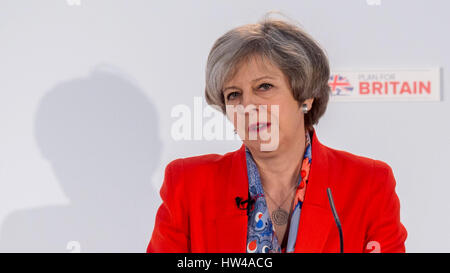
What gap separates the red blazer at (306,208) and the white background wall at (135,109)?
541mm

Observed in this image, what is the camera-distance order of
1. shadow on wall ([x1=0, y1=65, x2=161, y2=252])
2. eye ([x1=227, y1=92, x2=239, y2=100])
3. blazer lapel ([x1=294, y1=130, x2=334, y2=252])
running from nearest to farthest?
blazer lapel ([x1=294, y1=130, x2=334, y2=252]) < eye ([x1=227, y1=92, x2=239, y2=100]) < shadow on wall ([x1=0, y1=65, x2=161, y2=252])

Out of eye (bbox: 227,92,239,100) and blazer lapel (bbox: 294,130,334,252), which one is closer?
blazer lapel (bbox: 294,130,334,252)

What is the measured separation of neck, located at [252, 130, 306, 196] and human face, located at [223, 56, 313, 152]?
6 cm

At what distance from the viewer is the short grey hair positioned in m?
1.43

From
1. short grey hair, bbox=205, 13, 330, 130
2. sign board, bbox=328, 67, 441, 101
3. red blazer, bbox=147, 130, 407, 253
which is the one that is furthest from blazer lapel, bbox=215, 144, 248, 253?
sign board, bbox=328, 67, 441, 101

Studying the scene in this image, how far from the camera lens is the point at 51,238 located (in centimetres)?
203

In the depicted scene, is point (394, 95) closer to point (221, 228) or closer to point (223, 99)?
point (223, 99)

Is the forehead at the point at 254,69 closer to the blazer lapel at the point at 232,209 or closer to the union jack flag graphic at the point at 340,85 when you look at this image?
the blazer lapel at the point at 232,209

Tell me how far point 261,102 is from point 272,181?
10.7 inches

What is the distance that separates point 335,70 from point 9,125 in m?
1.38

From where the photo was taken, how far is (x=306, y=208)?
141 cm

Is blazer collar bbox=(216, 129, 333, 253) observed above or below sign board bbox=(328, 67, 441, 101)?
below

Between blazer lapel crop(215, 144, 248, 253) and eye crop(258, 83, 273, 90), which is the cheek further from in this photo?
blazer lapel crop(215, 144, 248, 253)
